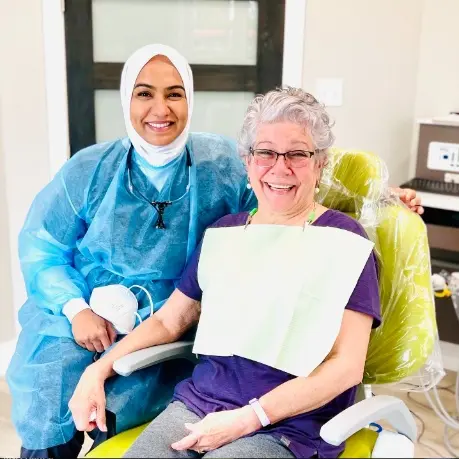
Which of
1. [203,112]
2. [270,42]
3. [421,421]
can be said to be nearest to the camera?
[421,421]

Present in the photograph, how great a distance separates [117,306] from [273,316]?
0.47 metres

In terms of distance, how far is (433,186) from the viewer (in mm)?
2510

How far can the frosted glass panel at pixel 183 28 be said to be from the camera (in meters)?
2.68

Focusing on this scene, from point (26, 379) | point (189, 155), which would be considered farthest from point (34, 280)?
point (189, 155)

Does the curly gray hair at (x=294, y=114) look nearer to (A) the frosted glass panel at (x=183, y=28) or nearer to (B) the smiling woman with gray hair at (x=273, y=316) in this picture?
(B) the smiling woman with gray hair at (x=273, y=316)

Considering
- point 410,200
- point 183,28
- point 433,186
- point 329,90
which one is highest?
point 183,28

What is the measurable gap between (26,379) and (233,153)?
85 centimetres

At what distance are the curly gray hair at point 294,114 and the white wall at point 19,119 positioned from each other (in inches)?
55.1

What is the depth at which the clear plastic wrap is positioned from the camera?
1.43 m

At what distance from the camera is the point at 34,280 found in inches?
66.8

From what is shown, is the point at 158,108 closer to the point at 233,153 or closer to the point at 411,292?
the point at 233,153

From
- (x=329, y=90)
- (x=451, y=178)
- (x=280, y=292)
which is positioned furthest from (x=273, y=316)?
(x=329, y=90)

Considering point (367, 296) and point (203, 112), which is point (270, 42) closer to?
point (203, 112)

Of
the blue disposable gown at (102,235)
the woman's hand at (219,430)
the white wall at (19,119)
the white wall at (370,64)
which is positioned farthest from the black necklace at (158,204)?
the white wall at (370,64)
